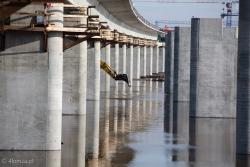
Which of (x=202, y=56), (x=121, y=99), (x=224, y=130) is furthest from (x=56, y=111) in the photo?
(x=121, y=99)

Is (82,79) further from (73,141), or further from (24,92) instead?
(24,92)

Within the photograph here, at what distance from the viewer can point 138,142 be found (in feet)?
104

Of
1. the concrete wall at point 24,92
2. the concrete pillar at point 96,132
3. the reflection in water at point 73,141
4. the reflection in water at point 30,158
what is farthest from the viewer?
the concrete pillar at point 96,132

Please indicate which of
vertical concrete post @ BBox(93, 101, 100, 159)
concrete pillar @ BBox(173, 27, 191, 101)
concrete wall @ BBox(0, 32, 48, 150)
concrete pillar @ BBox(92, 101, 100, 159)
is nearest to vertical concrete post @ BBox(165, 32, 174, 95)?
concrete pillar @ BBox(173, 27, 191, 101)

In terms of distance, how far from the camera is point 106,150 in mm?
28375

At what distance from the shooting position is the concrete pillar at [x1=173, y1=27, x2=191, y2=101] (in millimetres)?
60062

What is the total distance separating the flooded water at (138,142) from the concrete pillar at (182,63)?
→ 1087cm

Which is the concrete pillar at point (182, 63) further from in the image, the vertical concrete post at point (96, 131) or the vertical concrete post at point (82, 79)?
the vertical concrete post at point (82, 79)

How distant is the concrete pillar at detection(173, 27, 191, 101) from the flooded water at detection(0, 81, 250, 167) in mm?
10867

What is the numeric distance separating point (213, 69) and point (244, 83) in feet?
55.8

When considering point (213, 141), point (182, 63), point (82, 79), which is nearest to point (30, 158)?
point (213, 141)

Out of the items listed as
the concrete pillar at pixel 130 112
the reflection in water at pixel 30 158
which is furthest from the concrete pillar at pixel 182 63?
the reflection in water at pixel 30 158

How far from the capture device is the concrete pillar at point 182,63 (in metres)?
60.1

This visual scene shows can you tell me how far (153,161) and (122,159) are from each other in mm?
1043
